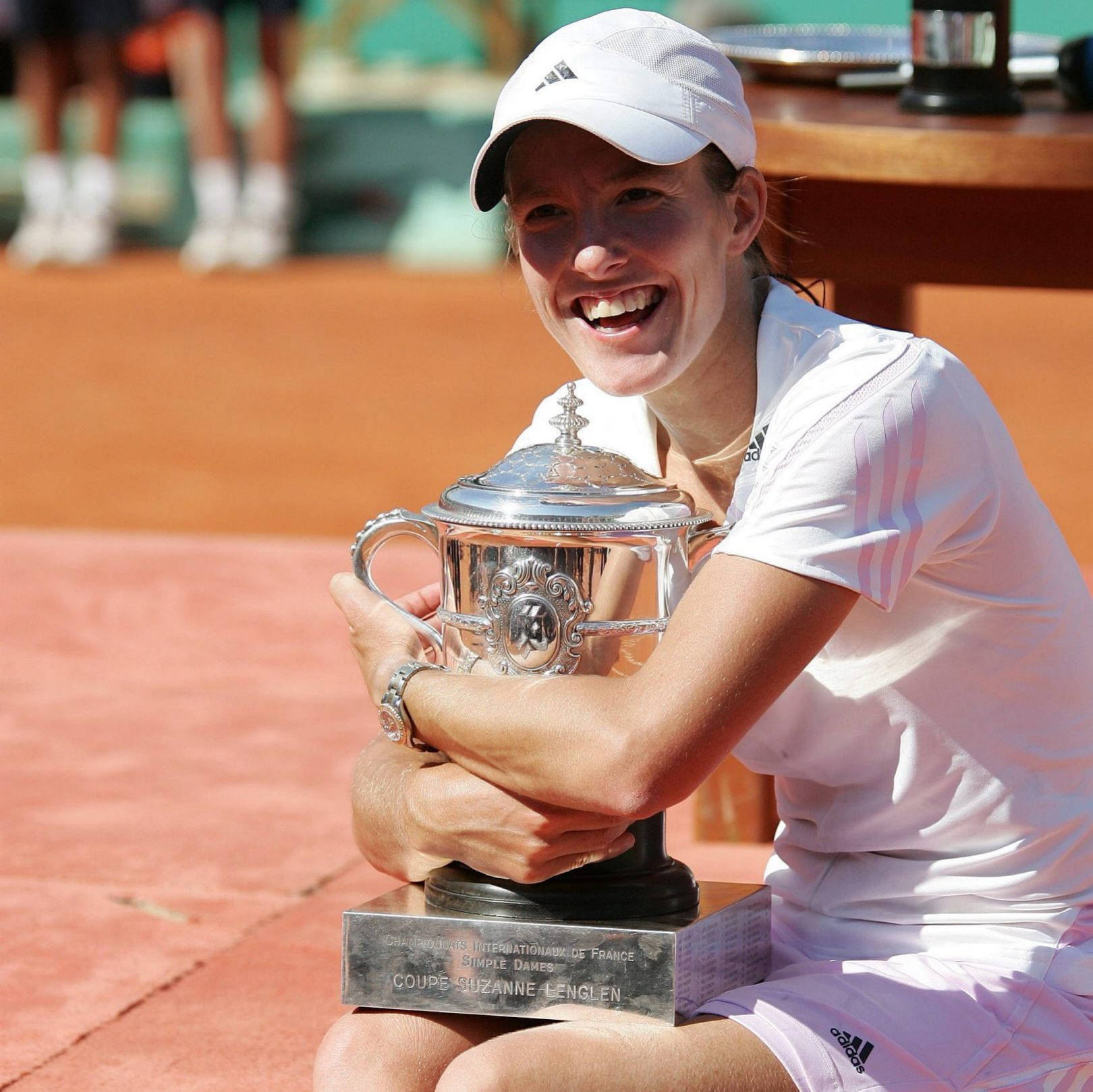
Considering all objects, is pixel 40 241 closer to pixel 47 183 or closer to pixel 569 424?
pixel 47 183

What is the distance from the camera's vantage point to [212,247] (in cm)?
1098

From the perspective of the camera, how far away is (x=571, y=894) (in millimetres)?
1872

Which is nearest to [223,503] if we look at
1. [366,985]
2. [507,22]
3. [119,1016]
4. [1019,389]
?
[1019,389]

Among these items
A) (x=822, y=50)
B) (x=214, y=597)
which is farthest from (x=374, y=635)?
(x=214, y=597)

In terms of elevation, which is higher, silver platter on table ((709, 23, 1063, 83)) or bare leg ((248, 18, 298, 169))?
silver platter on table ((709, 23, 1063, 83))

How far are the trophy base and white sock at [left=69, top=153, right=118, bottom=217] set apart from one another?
9275 mm

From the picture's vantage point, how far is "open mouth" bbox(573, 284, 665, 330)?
1.95 m

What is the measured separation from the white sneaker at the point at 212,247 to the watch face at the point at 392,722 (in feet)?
30.4

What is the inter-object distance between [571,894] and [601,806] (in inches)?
6.3

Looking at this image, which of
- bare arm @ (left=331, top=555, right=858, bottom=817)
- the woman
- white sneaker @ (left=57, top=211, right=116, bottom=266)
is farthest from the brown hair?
white sneaker @ (left=57, top=211, right=116, bottom=266)

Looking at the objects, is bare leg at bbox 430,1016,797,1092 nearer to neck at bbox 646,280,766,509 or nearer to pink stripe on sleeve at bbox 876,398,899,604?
pink stripe on sleeve at bbox 876,398,899,604

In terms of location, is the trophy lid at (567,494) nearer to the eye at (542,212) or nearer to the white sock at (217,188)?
the eye at (542,212)

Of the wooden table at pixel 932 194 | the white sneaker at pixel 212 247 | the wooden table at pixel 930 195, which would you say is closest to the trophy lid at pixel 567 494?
the wooden table at pixel 930 195

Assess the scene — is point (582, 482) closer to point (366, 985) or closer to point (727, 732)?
point (727, 732)
